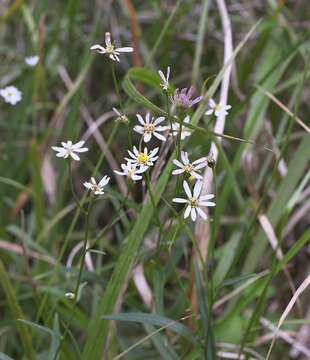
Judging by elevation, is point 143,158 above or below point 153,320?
above

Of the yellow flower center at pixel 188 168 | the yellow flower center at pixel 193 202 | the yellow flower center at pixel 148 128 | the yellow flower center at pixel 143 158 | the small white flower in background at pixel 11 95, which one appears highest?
the yellow flower center at pixel 148 128

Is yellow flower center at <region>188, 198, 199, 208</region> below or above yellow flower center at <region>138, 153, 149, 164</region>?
below

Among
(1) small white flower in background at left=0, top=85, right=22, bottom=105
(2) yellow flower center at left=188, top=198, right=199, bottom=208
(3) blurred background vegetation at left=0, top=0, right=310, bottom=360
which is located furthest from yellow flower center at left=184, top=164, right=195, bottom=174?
(1) small white flower in background at left=0, top=85, right=22, bottom=105

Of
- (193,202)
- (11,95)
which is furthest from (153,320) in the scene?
(11,95)

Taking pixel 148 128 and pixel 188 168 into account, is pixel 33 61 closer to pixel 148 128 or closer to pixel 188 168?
pixel 148 128

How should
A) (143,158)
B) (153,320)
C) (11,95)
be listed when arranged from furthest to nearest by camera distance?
(11,95)
(153,320)
(143,158)

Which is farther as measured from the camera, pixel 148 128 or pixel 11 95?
pixel 11 95

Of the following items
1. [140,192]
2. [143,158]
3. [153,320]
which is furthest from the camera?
[140,192]

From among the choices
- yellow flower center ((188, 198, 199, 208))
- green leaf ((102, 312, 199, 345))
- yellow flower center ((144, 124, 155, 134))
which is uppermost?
yellow flower center ((144, 124, 155, 134))

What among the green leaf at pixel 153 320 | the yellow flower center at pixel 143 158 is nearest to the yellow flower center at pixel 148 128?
the yellow flower center at pixel 143 158

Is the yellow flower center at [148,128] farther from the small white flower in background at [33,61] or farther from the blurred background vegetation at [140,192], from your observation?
the small white flower in background at [33,61]

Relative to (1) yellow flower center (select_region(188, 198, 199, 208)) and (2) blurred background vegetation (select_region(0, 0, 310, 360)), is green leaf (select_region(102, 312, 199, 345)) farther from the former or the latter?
(1) yellow flower center (select_region(188, 198, 199, 208))

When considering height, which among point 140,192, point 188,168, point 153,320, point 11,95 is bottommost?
point 140,192

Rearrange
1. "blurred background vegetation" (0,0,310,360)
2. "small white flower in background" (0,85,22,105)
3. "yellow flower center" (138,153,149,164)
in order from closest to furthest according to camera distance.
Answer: "yellow flower center" (138,153,149,164) → "blurred background vegetation" (0,0,310,360) → "small white flower in background" (0,85,22,105)
